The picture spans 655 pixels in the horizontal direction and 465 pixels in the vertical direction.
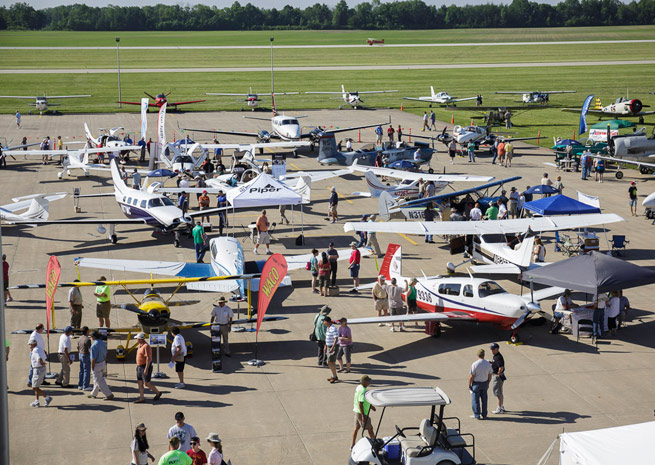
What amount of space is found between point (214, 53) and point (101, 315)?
5214 inches

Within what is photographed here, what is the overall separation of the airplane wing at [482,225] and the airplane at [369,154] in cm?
1534

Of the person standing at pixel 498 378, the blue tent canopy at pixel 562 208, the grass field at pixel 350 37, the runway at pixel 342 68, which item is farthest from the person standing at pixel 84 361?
the grass field at pixel 350 37

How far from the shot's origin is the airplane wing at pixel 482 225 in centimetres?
2278

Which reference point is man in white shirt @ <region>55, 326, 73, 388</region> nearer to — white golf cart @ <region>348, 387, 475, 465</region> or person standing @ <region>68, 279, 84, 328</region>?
person standing @ <region>68, 279, 84, 328</region>


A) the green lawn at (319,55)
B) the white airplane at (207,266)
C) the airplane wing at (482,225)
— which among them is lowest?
the white airplane at (207,266)

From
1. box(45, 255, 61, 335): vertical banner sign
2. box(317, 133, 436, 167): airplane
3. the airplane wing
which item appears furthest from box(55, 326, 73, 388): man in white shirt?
box(317, 133, 436, 167): airplane

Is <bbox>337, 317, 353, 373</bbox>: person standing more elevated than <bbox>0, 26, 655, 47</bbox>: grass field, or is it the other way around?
<bbox>0, 26, 655, 47</bbox>: grass field

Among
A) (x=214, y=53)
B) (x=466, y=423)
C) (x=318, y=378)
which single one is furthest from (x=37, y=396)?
(x=214, y=53)

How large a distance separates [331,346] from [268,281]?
6.47 ft

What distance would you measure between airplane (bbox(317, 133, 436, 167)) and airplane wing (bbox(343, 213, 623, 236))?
15.3 metres

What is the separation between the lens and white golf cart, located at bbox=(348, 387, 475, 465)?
11.0 m

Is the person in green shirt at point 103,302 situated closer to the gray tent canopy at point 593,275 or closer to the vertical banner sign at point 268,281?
the vertical banner sign at point 268,281

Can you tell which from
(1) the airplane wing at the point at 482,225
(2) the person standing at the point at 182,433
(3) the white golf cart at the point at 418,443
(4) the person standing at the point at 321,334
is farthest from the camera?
(1) the airplane wing at the point at 482,225

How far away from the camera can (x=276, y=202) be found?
84.3ft
